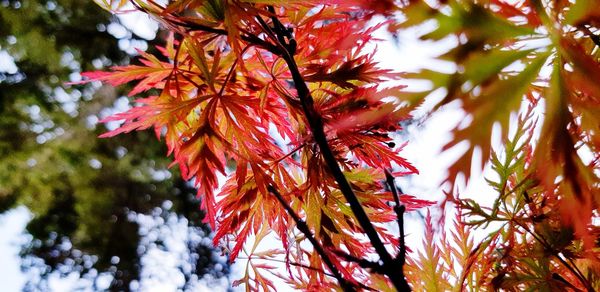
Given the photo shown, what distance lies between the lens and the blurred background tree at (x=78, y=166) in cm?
342

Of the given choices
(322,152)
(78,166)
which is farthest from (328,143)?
(78,166)

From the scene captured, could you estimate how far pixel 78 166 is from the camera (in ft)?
12.5

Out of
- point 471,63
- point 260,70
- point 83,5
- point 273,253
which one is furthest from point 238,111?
point 83,5

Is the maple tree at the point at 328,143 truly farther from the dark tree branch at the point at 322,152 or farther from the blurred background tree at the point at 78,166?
the blurred background tree at the point at 78,166

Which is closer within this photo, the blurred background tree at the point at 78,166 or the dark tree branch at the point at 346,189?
the dark tree branch at the point at 346,189

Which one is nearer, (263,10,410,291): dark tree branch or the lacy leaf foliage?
(263,10,410,291): dark tree branch

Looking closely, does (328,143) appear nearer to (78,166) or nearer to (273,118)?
(273,118)

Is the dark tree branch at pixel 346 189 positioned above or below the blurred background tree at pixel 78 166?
above

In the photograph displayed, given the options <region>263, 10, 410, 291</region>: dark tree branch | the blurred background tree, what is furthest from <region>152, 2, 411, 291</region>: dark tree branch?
the blurred background tree

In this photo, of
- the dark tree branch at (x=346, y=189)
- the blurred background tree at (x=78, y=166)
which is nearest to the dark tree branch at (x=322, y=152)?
the dark tree branch at (x=346, y=189)

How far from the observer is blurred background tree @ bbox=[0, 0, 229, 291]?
3.42 meters

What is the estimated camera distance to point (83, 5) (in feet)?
11.5

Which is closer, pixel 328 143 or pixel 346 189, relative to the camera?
pixel 346 189

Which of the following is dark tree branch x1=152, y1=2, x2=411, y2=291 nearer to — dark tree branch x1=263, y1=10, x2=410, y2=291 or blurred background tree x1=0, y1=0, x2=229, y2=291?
dark tree branch x1=263, y1=10, x2=410, y2=291
